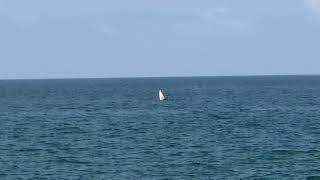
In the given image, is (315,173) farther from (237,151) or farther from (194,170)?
(237,151)

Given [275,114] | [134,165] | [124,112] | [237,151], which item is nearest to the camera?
[134,165]

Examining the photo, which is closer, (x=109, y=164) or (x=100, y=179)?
(x=100, y=179)

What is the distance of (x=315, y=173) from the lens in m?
43.4

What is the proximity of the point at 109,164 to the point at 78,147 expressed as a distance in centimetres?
884

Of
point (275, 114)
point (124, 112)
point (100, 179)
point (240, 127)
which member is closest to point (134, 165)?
point (100, 179)

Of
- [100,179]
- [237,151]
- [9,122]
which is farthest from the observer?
[9,122]

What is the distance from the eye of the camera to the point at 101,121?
3164 inches

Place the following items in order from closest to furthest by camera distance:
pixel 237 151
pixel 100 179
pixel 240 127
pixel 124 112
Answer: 1. pixel 100 179
2. pixel 237 151
3. pixel 240 127
4. pixel 124 112

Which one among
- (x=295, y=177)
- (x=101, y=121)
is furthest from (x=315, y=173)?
(x=101, y=121)

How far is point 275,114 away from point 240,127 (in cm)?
1790

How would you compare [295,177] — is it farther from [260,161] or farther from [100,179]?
[100,179]

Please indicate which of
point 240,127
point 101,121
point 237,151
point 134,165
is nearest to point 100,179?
point 134,165

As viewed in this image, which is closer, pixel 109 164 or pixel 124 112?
pixel 109 164

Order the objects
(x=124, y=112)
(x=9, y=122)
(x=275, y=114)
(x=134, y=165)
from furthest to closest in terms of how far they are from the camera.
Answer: (x=124, y=112) < (x=275, y=114) < (x=9, y=122) < (x=134, y=165)
